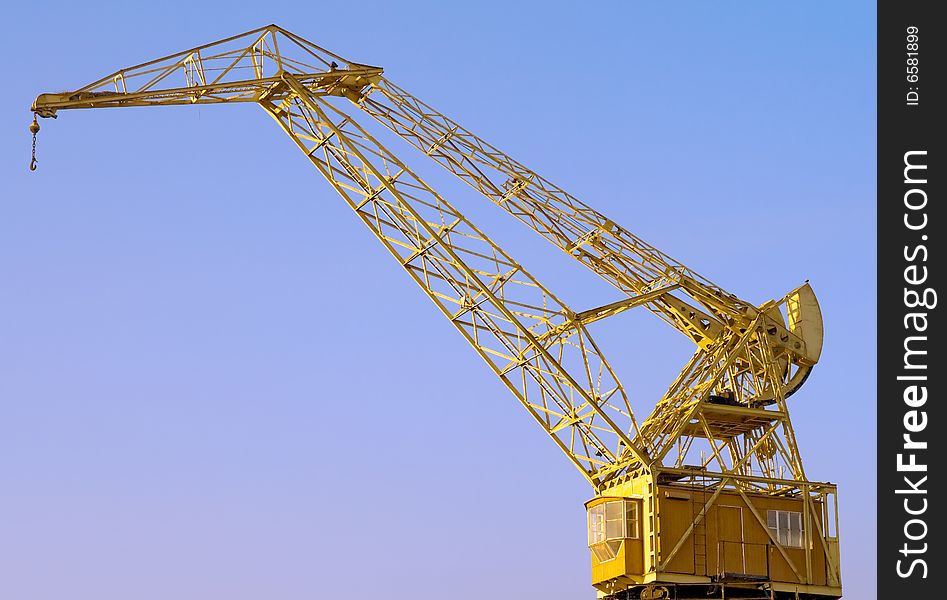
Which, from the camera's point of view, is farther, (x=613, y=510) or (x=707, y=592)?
(x=613, y=510)

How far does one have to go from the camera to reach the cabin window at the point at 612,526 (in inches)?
1837

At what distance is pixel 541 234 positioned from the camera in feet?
167

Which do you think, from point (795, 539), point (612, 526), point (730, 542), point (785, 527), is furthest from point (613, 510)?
point (795, 539)

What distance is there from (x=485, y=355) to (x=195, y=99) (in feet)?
42.9

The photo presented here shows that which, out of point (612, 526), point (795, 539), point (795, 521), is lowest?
point (795, 539)

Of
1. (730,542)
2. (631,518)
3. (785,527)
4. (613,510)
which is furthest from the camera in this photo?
(785,527)

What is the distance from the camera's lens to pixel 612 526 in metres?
46.9

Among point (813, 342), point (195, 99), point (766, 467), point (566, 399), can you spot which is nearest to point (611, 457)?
point (566, 399)

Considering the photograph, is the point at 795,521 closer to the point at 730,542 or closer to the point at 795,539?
the point at 795,539

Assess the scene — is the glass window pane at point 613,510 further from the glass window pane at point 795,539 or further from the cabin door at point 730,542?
the glass window pane at point 795,539

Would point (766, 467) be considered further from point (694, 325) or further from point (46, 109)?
point (46, 109)

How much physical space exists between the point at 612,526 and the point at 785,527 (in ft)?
19.5

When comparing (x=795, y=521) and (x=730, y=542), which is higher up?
(x=795, y=521)

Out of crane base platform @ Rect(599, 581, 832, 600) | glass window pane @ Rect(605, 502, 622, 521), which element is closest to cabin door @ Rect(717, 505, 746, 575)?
crane base platform @ Rect(599, 581, 832, 600)
